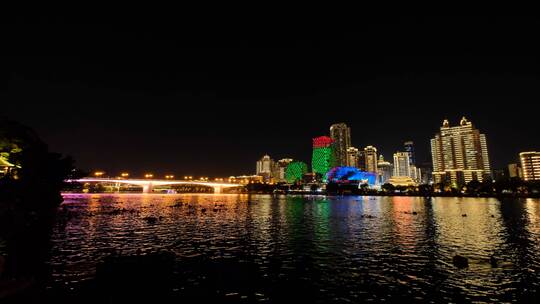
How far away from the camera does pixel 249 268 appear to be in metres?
25.0

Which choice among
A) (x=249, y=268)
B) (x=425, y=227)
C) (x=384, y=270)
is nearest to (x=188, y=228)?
(x=249, y=268)

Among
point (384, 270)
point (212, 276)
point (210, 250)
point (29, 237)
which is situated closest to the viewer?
point (212, 276)

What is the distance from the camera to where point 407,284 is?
69.8 feet

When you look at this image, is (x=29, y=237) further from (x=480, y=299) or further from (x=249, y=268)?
(x=480, y=299)

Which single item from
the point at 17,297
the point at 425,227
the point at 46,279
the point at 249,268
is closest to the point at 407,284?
the point at 249,268

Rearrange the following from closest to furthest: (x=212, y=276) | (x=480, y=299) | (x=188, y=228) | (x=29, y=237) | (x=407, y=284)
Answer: (x=480, y=299) → (x=407, y=284) → (x=212, y=276) → (x=29, y=237) → (x=188, y=228)

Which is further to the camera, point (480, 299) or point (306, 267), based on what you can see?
point (306, 267)

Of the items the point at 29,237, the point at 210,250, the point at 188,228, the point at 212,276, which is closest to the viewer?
the point at 212,276

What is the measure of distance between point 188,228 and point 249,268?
25.5 m

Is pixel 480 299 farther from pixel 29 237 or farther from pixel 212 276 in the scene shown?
pixel 29 237

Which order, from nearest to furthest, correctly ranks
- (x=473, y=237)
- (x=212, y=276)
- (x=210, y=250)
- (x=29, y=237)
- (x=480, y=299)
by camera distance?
(x=480, y=299) < (x=212, y=276) < (x=210, y=250) < (x=29, y=237) < (x=473, y=237)

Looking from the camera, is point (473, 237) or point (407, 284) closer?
point (407, 284)

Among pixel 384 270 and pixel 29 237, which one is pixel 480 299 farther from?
pixel 29 237

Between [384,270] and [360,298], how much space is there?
22.1 ft
